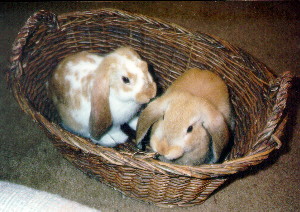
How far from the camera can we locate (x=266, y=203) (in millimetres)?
1656

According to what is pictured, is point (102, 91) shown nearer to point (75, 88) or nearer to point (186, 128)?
point (75, 88)

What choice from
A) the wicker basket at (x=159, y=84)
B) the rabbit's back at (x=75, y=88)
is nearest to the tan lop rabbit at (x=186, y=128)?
the wicker basket at (x=159, y=84)

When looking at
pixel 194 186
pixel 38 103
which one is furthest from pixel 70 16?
pixel 194 186

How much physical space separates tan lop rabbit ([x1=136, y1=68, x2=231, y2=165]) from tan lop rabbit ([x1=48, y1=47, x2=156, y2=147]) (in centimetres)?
11

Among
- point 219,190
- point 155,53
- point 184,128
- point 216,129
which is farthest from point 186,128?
point 155,53

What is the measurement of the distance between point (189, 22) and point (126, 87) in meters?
1.66

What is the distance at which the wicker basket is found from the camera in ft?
3.79

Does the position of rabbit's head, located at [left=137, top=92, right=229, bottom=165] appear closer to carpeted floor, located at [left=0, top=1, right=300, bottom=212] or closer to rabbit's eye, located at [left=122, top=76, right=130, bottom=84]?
rabbit's eye, located at [left=122, top=76, right=130, bottom=84]

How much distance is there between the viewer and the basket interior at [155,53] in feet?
5.33

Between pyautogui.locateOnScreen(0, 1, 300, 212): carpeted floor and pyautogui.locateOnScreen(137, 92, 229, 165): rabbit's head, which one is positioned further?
pyautogui.locateOnScreen(0, 1, 300, 212): carpeted floor

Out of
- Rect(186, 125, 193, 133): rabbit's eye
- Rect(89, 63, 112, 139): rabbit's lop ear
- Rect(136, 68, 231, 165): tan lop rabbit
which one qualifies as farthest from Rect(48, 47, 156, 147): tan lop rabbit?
Rect(186, 125, 193, 133): rabbit's eye

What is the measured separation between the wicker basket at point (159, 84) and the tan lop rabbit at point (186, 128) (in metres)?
0.11

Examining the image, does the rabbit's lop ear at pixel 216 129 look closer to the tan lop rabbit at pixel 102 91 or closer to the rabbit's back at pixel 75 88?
the tan lop rabbit at pixel 102 91

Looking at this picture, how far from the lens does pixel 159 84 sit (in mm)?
2076
